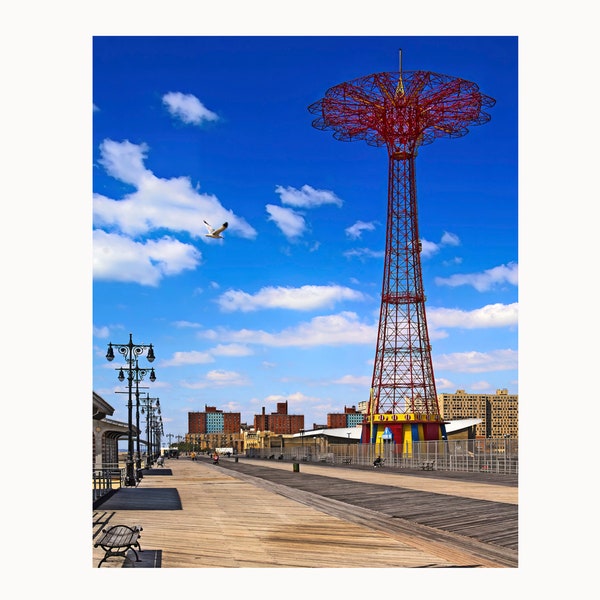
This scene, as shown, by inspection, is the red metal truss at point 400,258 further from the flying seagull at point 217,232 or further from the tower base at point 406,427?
the flying seagull at point 217,232

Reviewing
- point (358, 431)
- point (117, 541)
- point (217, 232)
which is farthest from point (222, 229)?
point (358, 431)

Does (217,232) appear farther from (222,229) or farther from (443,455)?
(443,455)

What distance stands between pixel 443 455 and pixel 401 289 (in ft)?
85.6

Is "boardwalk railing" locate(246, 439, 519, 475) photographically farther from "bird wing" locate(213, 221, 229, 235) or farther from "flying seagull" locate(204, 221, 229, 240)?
"bird wing" locate(213, 221, 229, 235)

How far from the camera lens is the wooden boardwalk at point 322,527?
45.9 ft

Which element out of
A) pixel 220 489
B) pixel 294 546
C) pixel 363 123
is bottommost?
pixel 220 489

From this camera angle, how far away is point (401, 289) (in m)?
73.4

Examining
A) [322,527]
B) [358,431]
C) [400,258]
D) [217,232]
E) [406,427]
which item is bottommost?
[358,431]
